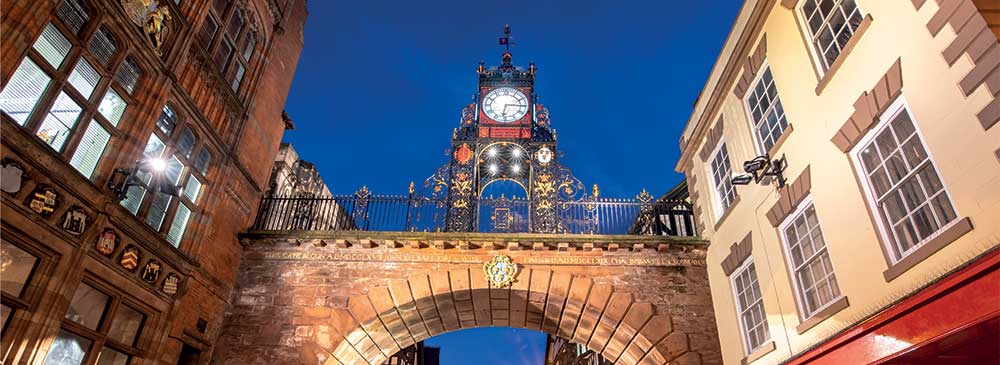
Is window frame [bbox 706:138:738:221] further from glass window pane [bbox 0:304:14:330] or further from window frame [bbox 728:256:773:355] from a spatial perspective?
glass window pane [bbox 0:304:14:330]

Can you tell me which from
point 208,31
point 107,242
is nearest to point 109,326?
point 107,242

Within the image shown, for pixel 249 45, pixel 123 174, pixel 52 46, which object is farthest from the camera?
pixel 249 45

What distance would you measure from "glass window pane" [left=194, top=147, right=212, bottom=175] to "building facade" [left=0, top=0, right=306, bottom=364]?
0.10 feet

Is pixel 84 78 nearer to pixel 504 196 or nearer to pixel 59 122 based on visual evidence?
pixel 59 122

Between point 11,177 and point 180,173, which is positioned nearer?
point 11,177

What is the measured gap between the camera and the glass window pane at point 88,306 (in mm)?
7731

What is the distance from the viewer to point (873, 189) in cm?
668

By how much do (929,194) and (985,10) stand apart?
191 centimetres

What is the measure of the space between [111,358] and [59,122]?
381 centimetres

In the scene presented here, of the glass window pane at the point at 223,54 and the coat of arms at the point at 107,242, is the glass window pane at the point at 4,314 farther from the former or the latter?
the glass window pane at the point at 223,54

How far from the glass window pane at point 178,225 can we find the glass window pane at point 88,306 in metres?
1.74

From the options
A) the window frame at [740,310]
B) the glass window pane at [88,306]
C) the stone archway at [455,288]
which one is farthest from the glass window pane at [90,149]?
the window frame at [740,310]

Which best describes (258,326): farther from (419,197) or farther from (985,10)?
(985,10)

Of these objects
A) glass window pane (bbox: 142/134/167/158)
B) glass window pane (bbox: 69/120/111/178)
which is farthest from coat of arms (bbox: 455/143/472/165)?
glass window pane (bbox: 69/120/111/178)
